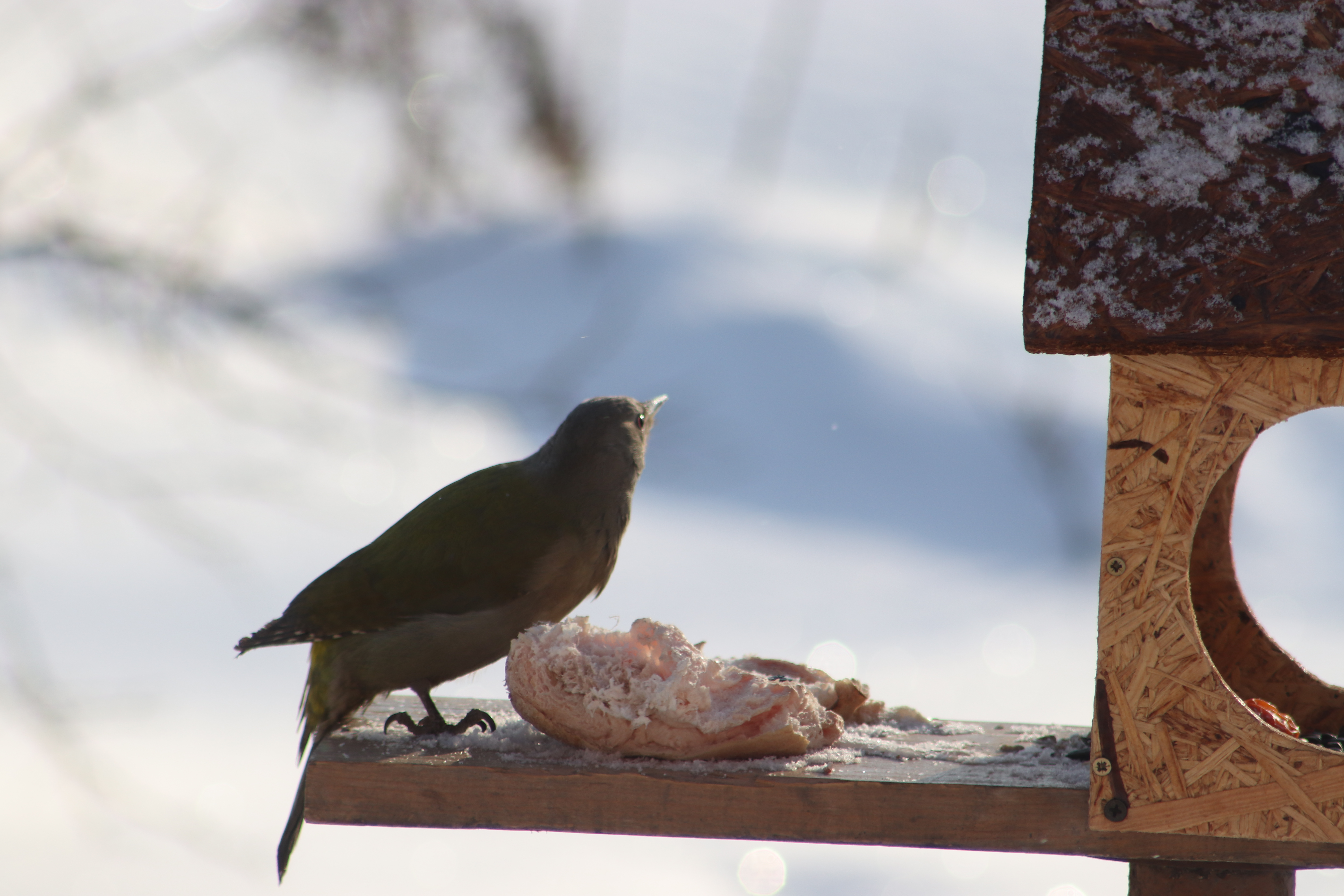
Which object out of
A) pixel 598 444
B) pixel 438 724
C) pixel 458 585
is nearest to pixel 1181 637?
pixel 598 444

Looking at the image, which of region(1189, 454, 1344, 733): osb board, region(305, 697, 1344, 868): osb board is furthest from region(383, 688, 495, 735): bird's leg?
region(1189, 454, 1344, 733): osb board

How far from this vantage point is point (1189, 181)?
2.27 metres

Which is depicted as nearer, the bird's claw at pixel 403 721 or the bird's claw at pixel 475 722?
the bird's claw at pixel 403 721

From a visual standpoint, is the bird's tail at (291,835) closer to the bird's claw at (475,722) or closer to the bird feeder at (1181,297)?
the bird's claw at (475,722)

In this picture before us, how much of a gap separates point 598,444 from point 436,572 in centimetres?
59


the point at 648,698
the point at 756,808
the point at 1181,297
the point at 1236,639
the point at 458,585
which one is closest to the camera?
the point at 1181,297

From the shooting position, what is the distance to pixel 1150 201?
2.27 metres

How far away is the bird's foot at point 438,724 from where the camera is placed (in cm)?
300

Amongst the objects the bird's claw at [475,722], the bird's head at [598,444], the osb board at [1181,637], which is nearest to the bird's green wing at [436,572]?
the bird's head at [598,444]

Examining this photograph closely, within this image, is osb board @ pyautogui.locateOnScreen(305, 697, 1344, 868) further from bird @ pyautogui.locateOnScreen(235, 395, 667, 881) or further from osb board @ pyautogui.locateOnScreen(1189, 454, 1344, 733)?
osb board @ pyautogui.locateOnScreen(1189, 454, 1344, 733)

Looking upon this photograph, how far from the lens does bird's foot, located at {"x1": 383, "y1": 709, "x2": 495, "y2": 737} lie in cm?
300

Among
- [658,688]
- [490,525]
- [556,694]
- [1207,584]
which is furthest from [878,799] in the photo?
[1207,584]

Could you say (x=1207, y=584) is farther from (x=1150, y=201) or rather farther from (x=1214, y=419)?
(x=1150, y=201)

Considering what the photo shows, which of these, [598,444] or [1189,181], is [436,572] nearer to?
[598,444]
